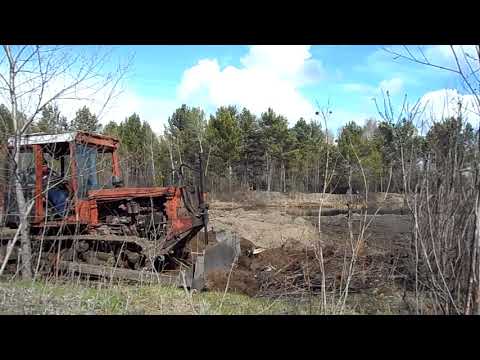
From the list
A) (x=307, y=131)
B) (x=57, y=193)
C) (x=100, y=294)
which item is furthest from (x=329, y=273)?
(x=307, y=131)

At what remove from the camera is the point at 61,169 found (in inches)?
323

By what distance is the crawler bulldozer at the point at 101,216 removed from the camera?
7.43m

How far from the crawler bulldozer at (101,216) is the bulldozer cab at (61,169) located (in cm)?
2

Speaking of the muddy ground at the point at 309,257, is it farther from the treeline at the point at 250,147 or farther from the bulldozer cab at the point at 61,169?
the treeline at the point at 250,147

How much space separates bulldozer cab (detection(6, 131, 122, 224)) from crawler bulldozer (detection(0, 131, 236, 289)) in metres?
0.02

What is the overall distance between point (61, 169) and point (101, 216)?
45.9 inches

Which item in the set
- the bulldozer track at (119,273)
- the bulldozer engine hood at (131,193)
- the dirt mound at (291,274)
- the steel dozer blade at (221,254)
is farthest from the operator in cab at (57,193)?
the dirt mound at (291,274)

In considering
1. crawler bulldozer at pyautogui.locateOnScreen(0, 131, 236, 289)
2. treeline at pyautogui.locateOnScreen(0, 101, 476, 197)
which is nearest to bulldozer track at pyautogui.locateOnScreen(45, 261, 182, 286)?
crawler bulldozer at pyautogui.locateOnScreen(0, 131, 236, 289)

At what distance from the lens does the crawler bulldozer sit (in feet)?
24.4

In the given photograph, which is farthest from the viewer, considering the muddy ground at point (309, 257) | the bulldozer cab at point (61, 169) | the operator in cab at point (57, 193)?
the operator in cab at point (57, 193)

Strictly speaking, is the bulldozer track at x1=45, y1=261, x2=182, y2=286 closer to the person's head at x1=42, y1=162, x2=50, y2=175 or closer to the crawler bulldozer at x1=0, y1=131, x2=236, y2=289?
the crawler bulldozer at x1=0, y1=131, x2=236, y2=289

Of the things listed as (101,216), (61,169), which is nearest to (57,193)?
(61,169)

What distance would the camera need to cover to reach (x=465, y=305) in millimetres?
3811

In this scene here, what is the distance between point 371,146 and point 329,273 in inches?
1036
